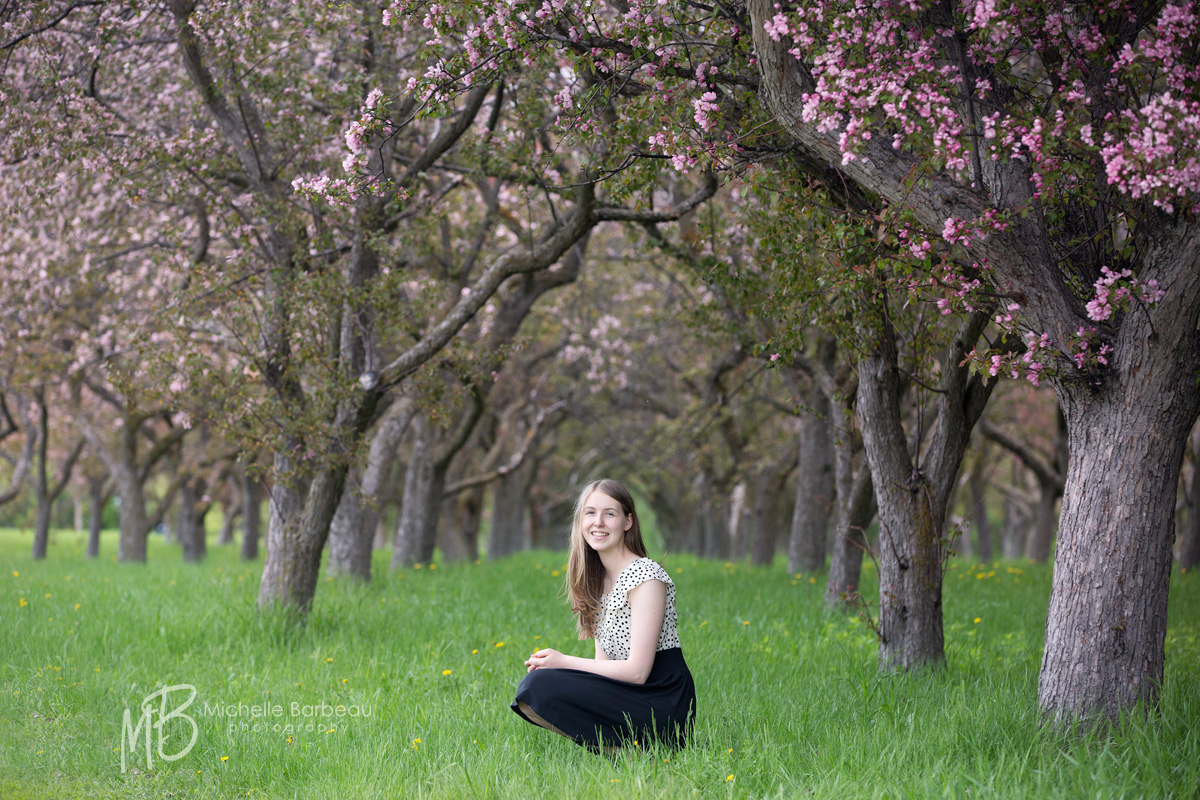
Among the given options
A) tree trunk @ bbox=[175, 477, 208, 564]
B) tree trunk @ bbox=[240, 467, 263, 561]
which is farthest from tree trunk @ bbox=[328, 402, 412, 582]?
tree trunk @ bbox=[175, 477, 208, 564]

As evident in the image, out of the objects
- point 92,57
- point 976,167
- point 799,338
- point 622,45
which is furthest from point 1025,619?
point 92,57

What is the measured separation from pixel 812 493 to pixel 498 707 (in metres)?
7.61

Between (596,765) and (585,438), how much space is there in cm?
2153

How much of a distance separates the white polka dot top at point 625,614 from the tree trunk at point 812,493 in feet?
24.8

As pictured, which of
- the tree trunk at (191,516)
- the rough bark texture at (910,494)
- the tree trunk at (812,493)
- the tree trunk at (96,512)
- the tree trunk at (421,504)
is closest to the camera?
the rough bark texture at (910,494)

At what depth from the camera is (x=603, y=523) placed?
482 cm

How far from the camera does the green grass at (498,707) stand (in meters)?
4.26

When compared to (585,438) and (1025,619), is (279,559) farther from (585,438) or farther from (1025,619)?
(585,438)

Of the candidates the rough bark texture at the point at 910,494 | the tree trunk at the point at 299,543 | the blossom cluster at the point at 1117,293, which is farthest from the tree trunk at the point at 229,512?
the blossom cluster at the point at 1117,293

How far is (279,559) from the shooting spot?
27.1ft

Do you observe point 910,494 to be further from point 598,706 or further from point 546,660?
point 546,660

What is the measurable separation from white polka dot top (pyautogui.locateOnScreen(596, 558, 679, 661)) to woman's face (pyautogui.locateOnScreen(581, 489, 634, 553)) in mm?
161

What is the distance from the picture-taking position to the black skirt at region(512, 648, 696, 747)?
4.52 metres

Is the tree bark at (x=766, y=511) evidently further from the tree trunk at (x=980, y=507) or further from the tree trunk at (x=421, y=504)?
the tree trunk at (x=980, y=507)
